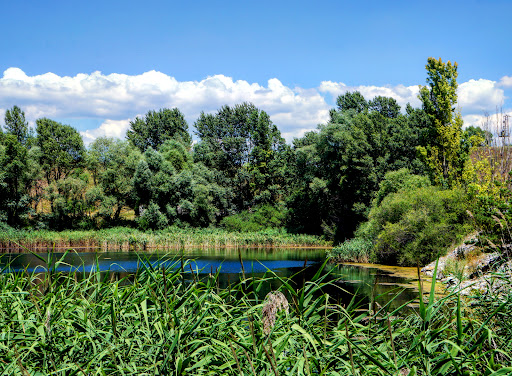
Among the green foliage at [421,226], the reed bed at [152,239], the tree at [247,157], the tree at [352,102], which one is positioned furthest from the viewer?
the tree at [352,102]

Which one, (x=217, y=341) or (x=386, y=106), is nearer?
(x=217, y=341)

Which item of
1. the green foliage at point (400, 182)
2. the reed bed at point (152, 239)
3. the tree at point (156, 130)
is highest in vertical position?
the tree at point (156, 130)

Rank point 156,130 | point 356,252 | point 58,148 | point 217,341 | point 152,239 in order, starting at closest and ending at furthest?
1. point 217,341
2. point 356,252
3. point 152,239
4. point 58,148
5. point 156,130

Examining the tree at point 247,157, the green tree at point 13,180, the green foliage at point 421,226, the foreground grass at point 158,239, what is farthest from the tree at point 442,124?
the green tree at point 13,180

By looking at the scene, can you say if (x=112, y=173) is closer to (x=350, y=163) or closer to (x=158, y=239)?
(x=158, y=239)

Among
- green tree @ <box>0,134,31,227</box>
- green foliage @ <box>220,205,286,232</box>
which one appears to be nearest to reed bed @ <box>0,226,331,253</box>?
green foliage @ <box>220,205,286,232</box>

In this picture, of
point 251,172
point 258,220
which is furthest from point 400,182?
point 251,172

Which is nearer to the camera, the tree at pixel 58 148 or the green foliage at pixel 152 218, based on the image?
the green foliage at pixel 152 218

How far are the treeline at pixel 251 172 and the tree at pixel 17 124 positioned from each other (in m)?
0.11

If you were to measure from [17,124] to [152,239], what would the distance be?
1104 inches

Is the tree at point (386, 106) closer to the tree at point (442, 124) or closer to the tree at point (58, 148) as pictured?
the tree at point (442, 124)

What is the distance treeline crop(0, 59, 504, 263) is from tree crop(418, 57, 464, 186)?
0.07m

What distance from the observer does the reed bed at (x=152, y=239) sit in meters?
35.2

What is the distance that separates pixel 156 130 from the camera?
231 feet
